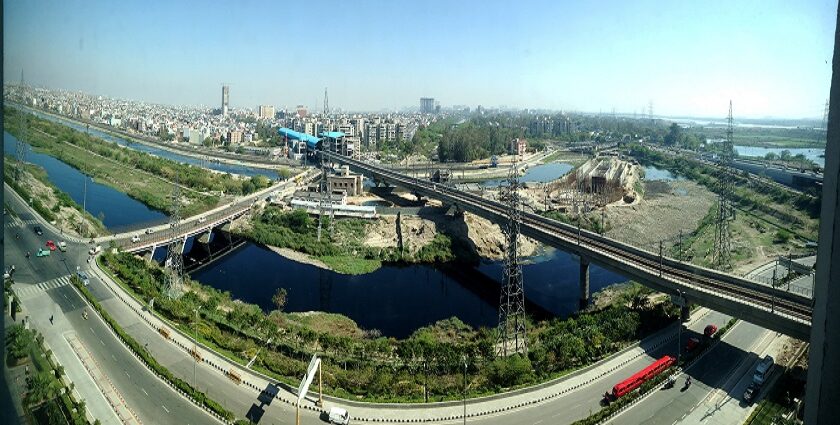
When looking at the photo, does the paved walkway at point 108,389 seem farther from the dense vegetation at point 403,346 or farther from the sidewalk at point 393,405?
the dense vegetation at point 403,346

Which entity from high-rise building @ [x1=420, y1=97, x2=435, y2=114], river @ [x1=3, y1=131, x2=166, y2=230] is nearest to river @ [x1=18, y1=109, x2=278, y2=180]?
river @ [x1=3, y1=131, x2=166, y2=230]

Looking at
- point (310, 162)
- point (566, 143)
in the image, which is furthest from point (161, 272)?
point (566, 143)

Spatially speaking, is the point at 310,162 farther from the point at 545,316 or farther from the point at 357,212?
the point at 545,316

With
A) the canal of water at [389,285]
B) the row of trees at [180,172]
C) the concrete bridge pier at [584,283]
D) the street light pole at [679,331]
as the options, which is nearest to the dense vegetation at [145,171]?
the row of trees at [180,172]

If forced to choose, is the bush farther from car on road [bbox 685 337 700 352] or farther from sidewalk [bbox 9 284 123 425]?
sidewalk [bbox 9 284 123 425]

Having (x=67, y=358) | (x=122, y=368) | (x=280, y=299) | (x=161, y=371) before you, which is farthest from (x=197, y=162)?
(x=67, y=358)
